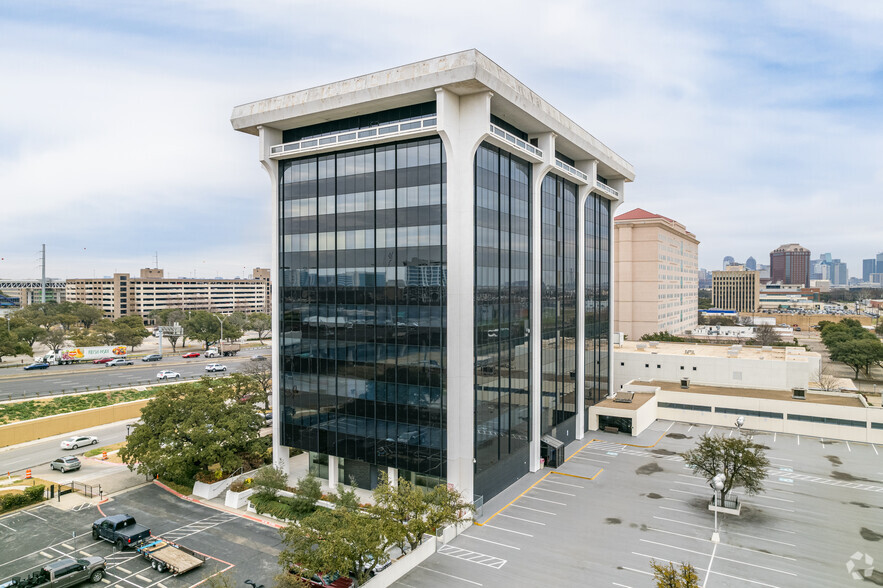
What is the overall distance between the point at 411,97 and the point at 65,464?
41.4 meters

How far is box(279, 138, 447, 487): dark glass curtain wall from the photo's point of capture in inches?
1326

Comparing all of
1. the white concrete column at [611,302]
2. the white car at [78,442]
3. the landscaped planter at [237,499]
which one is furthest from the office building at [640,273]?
the white car at [78,442]

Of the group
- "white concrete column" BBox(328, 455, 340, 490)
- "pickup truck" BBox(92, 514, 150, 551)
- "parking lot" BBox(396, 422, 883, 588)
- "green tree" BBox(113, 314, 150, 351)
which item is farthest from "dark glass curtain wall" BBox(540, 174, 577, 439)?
"green tree" BBox(113, 314, 150, 351)

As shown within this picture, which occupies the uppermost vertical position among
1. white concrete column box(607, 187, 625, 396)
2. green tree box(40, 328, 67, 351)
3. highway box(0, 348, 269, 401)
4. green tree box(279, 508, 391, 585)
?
white concrete column box(607, 187, 625, 396)

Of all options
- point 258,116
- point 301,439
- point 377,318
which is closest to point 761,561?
point 377,318

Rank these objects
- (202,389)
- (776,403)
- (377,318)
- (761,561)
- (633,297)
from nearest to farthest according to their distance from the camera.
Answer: (761,561) < (377,318) < (202,389) < (776,403) < (633,297)

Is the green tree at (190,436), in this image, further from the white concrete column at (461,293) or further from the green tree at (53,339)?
the green tree at (53,339)

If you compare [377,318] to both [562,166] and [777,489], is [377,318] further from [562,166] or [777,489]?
[777,489]

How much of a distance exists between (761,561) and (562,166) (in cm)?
3203

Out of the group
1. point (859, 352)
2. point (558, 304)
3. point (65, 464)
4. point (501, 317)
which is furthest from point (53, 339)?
point (859, 352)

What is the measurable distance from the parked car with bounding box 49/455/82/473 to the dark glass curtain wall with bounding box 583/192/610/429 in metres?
46.9

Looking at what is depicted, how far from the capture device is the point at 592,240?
184 feet

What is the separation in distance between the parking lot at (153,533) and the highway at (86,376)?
3928 centimetres

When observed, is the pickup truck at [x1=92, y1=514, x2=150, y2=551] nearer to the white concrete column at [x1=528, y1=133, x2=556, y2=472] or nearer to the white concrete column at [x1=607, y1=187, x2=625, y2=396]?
the white concrete column at [x1=528, y1=133, x2=556, y2=472]
